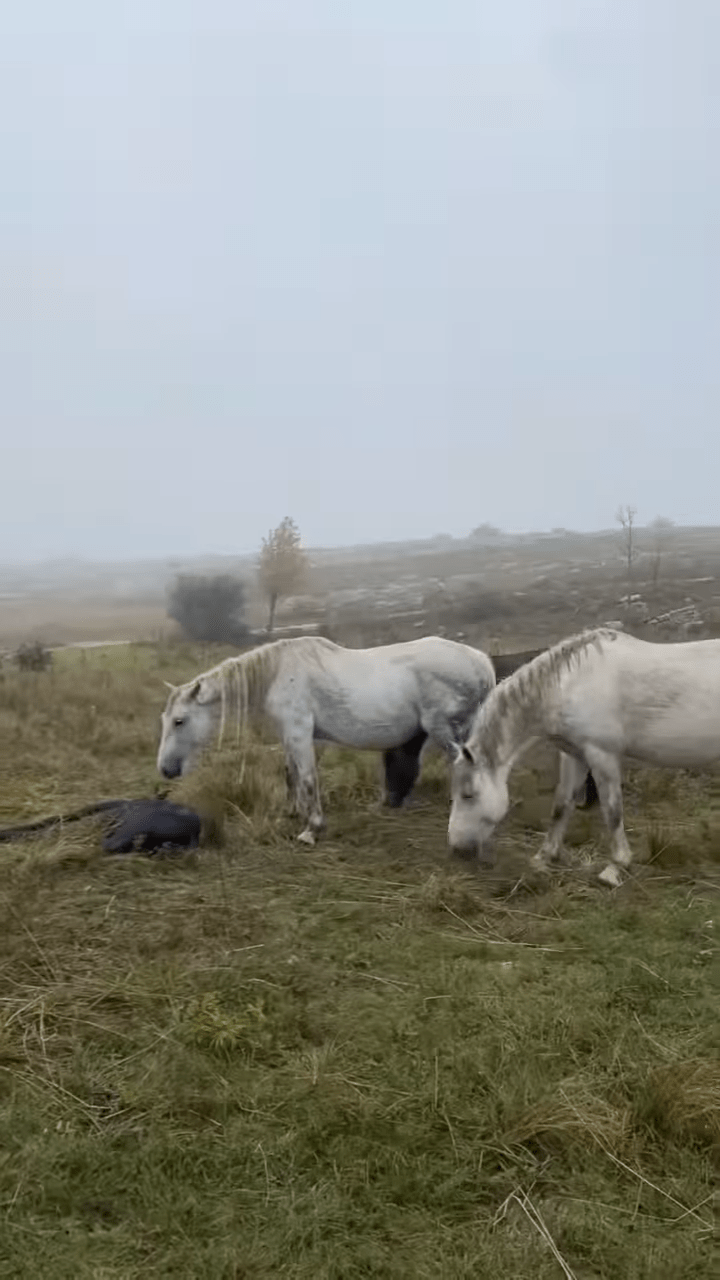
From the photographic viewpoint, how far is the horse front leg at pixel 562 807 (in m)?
6.64

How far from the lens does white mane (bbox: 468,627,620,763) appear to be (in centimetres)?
645

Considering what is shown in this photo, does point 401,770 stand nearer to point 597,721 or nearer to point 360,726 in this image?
point 360,726

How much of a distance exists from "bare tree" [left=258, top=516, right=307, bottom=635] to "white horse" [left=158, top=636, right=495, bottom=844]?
46.4ft

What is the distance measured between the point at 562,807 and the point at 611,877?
74 centimetres

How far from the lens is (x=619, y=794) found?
21.3ft

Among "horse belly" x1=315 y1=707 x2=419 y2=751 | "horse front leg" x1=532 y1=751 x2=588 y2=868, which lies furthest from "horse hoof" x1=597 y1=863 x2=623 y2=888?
"horse belly" x1=315 y1=707 x2=419 y2=751

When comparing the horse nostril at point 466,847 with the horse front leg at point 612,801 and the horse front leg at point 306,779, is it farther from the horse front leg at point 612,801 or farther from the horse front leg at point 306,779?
the horse front leg at point 306,779

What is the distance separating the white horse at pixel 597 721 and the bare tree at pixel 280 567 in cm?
1563

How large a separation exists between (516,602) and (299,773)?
38.7 ft

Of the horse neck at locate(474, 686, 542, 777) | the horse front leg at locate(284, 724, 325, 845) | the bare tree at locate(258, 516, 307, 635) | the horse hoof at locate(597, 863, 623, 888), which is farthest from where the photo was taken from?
the bare tree at locate(258, 516, 307, 635)

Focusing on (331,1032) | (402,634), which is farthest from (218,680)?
(402,634)

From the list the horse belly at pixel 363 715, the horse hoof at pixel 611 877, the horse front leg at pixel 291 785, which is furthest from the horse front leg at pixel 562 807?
the horse front leg at pixel 291 785

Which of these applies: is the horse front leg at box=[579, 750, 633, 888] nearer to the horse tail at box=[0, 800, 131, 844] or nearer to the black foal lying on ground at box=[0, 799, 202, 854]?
the black foal lying on ground at box=[0, 799, 202, 854]

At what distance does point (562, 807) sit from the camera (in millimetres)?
6738
